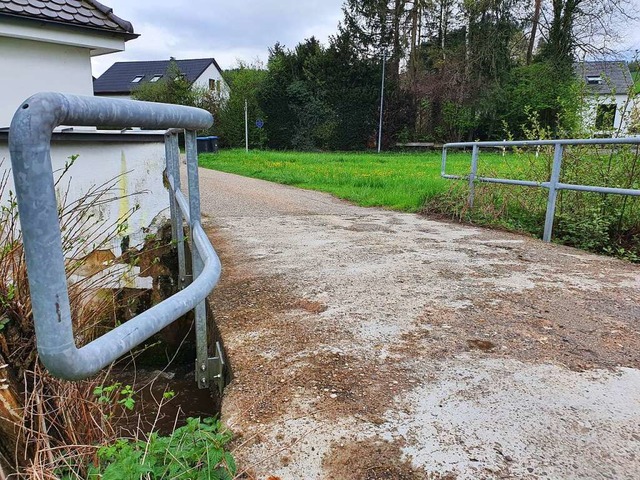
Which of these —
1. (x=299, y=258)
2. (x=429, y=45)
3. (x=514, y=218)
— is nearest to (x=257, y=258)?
(x=299, y=258)

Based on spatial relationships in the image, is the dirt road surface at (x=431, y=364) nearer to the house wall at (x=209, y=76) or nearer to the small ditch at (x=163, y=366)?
the small ditch at (x=163, y=366)

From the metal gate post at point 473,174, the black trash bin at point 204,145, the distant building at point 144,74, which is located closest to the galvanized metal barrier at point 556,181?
the metal gate post at point 473,174

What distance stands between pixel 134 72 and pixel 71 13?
40.0 m

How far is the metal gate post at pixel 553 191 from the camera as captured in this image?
4.34 metres

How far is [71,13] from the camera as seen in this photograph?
5.46 metres

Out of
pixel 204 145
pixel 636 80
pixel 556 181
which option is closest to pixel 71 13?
pixel 556 181

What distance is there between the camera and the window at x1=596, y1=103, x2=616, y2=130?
487 cm

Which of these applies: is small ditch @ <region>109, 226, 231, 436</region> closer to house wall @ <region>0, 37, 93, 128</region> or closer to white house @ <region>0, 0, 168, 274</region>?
white house @ <region>0, 0, 168, 274</region>

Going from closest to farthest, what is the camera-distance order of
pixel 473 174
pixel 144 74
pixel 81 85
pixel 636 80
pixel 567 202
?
pixel 567 202
pixel 636 80
pixel 473 174
pixel 81 85
pixel 144 74

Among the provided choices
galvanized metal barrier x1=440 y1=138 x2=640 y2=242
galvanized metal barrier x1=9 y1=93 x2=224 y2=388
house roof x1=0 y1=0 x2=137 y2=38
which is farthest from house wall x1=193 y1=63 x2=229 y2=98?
galvanized metal barrier x1=9 y1=93 x2=224 y2=388

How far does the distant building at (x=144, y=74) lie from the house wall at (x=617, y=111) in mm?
36155

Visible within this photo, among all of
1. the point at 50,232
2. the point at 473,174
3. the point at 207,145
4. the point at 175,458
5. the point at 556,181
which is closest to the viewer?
the point at 50,232

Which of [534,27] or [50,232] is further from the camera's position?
[534,27]

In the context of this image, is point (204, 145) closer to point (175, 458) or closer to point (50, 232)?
point (175, 458)
